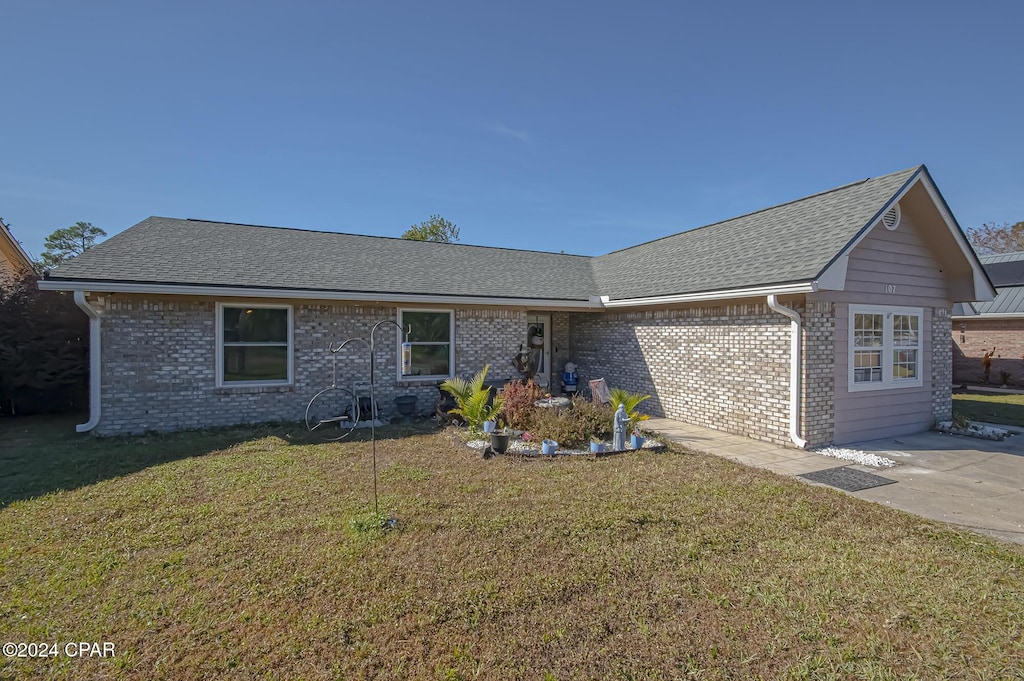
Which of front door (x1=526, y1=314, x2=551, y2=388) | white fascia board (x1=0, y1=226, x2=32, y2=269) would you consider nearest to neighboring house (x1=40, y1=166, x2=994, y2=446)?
front door (x1=526, y1=314, x2=551, y2=388)

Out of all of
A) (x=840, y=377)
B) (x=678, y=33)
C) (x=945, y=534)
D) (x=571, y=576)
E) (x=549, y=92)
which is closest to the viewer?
(x=571, y=576)

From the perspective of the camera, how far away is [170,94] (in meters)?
9.41

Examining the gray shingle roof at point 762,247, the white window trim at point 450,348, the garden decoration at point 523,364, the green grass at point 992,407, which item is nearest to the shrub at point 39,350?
the white window trim at point 450,348

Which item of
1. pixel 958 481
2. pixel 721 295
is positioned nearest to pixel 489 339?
pixel 721 295

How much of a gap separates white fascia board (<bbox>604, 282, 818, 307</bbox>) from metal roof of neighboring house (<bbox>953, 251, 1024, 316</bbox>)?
13699 millimetres

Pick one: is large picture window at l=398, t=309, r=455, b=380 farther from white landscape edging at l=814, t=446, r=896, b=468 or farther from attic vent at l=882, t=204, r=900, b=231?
attic vent at l=882, t=204, r=900, b=231

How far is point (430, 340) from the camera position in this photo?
11.1m

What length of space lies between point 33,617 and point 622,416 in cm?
672

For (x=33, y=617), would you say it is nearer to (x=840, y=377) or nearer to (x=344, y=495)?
(x=344, y=495)

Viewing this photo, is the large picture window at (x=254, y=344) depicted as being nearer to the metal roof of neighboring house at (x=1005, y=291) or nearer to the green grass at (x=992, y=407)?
the green grass at (x=992, y=407)

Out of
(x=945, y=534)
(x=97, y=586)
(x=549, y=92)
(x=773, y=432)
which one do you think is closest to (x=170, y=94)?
(x=549, y=92)

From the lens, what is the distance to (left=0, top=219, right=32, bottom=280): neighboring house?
1320cm

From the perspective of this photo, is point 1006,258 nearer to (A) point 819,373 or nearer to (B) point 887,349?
(B) point 887,349

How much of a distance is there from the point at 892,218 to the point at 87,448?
47.1 feet
